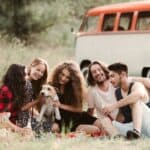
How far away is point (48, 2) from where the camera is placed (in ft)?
82.3

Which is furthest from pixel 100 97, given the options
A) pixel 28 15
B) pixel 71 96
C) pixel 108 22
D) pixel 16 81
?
pixel 28 15

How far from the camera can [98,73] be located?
9.34 m

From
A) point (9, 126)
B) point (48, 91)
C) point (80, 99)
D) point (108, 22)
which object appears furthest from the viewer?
point (108, 22)

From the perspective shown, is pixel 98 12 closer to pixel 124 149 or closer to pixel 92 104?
pixel 92 104

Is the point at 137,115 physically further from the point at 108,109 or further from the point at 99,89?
the point at 99,89

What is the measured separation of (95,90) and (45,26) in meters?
15.9

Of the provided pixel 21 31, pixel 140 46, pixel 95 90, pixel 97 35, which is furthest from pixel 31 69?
pixel 21 31

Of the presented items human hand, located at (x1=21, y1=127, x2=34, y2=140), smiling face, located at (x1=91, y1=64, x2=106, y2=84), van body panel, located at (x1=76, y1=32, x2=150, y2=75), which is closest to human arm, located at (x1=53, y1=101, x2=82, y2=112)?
smiling face, located at (x1=91, y1=64, x2=106, y2=84)

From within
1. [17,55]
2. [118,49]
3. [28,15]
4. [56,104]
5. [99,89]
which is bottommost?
[56,104]

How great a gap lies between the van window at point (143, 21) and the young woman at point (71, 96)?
24.0 feet

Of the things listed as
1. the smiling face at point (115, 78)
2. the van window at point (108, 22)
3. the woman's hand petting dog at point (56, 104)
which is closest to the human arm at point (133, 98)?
the smiling face at point (115, 78)

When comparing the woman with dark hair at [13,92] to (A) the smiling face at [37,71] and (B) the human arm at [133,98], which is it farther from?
(B) the human arm at [133,98]

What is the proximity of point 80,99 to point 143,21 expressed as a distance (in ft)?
24.6

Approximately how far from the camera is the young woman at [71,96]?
951 centimetres
